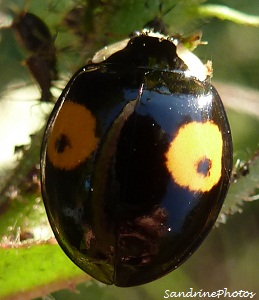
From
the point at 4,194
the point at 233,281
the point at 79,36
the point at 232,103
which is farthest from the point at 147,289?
the point at 79,36

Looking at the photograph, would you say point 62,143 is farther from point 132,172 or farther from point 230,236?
point 230,236

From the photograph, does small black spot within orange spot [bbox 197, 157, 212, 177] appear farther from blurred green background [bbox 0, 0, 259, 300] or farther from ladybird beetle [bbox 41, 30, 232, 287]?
blurred green background [bbox 0, 0, 259, 300]

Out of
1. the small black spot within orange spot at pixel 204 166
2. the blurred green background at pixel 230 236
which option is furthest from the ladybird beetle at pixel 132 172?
the blurred green background at pixel 230 236

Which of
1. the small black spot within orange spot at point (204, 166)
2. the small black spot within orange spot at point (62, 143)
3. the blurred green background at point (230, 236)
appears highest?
the small black spot within orange spot at point (62, 143)

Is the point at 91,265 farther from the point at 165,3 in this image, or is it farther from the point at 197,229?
the point at 165,3

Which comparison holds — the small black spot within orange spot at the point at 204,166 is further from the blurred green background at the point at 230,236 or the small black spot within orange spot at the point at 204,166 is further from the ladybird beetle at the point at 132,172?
the blurred green background at the point at 230,236

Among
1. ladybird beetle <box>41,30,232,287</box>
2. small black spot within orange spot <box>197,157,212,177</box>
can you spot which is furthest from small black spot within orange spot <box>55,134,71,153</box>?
small black spot within orange spot <box>197,157,212,177</box>

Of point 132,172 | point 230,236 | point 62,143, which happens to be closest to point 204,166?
point 132,172
